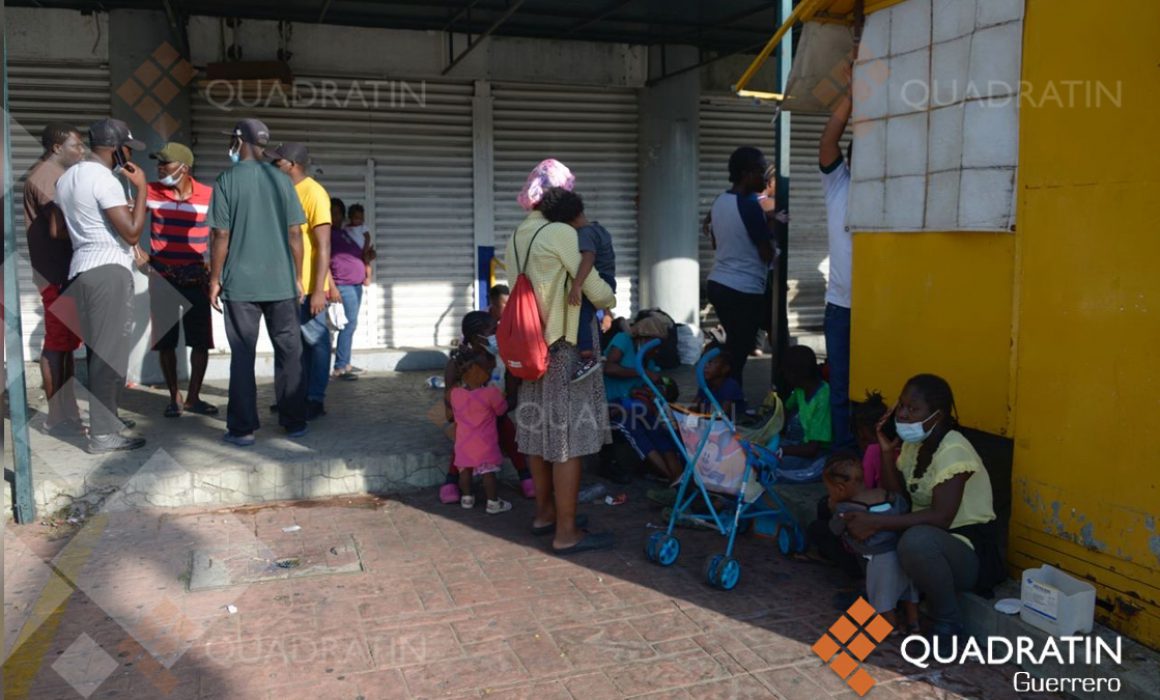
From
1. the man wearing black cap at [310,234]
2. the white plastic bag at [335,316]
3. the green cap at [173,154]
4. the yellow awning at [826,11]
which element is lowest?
the white plastic bag at [335,316]

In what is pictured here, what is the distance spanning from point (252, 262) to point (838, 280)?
3.46m

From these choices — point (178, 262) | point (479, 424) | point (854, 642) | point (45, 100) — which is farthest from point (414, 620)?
point (45, 100)

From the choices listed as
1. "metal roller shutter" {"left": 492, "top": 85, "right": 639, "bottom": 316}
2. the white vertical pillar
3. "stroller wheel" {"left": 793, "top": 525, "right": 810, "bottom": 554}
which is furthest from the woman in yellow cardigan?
"metal roller shutter" {"left": 492, "top": 85, "right": 639, "bottom": 316}

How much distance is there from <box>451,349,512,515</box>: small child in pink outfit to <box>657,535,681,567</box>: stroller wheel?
46.3 inches

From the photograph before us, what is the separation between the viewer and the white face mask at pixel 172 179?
21.0ft

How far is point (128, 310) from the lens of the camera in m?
5.87

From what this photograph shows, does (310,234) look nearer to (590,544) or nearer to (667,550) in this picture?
(590,544)

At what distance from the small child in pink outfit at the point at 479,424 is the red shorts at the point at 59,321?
249 cm

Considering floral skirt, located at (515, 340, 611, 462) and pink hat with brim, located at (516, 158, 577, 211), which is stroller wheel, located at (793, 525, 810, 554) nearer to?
floral skirt, located at (515, 340, 611, 462)

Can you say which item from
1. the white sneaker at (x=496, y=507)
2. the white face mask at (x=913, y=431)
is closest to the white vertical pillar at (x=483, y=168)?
the white sneaker at (x=496, y=507)

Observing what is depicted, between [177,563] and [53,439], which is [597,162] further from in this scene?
[177,563]

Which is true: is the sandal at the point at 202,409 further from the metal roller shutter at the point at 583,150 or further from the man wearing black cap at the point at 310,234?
the metal roller shutter at the point at 583,150

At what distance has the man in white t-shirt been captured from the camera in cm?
522

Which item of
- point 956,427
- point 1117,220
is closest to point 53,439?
point 956,427
